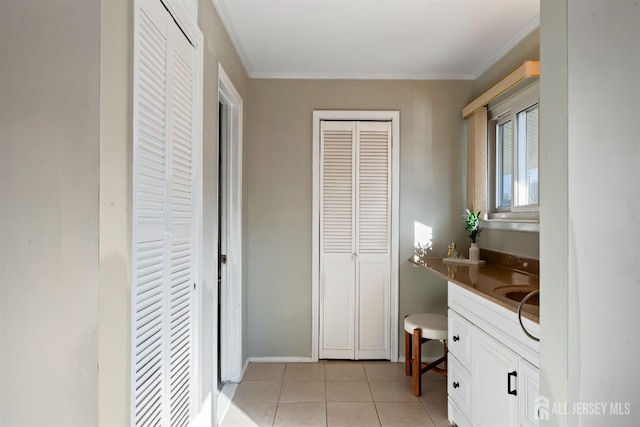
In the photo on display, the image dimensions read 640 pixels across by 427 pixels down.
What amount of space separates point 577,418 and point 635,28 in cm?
90

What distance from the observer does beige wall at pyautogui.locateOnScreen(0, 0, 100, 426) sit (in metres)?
0.99

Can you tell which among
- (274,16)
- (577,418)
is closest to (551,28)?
(577,418)

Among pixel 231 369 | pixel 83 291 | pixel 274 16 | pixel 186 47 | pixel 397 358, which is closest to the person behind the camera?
pixel 83 291

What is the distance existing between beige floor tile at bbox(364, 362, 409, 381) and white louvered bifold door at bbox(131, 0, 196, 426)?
1697 mm

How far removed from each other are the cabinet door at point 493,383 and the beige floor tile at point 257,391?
140cm

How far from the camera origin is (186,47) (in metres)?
1.80

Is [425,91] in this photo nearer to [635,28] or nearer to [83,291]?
[635,28]

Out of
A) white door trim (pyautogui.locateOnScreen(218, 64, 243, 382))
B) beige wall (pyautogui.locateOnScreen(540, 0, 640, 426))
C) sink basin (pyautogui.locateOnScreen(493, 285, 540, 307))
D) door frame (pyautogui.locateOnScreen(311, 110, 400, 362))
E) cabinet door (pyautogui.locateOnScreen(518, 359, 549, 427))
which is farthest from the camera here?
door frame (pyautogui.locateOnScreen(311, 110, 400, 362))

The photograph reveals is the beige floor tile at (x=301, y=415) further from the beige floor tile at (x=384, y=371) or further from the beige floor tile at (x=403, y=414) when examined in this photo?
the beige floor tile at (x=384, y=371)

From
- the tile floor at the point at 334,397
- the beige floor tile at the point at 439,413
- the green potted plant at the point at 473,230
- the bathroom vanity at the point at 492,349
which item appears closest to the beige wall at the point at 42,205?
the bathroom vanity at the point at 492,349

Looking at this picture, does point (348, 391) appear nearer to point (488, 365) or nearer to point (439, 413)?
point (439, 413)

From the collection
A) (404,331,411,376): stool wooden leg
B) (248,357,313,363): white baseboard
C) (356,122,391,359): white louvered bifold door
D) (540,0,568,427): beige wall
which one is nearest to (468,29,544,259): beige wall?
(356,122,391,359): white louvered bifold door

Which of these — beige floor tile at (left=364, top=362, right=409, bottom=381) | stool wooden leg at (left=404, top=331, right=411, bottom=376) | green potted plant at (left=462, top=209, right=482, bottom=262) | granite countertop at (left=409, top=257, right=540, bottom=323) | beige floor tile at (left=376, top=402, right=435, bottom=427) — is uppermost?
green potted plant at (left=462, top=209, right=482, bottom=262)

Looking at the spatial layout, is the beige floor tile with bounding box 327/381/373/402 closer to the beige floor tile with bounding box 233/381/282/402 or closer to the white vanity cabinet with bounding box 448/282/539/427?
the beige floor tile with bounding box 233/381/282/402
